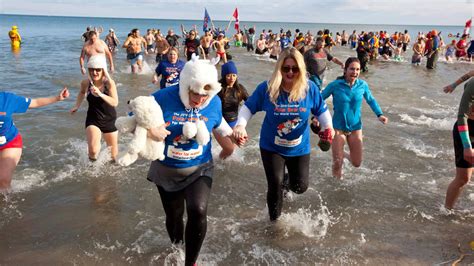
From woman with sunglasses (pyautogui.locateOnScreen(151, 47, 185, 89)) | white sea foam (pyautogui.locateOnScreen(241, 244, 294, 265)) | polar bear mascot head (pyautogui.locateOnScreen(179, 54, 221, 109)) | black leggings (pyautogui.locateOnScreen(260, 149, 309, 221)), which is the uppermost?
polar bear mascot head (pyautogui.locateOnScreen(179, 54, 221, 109))

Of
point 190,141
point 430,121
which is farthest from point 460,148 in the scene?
point 430,121

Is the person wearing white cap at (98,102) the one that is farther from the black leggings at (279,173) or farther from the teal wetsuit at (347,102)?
the teal wetsuit at (347,102)

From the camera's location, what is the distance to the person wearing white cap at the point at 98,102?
495 centimetres

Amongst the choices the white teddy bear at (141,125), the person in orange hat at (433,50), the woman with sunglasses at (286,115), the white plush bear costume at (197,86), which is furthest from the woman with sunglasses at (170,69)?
the person in orange hat at (433,50)

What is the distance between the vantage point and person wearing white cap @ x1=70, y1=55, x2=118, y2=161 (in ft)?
16.3

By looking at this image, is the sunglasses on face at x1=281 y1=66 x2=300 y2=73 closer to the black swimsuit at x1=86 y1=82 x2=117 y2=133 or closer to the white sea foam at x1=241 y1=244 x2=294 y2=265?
the white sea foam at x1=241 y1=244 x2=294 y2=265

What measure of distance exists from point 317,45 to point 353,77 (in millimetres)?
4556

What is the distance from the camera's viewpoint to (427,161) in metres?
6.58

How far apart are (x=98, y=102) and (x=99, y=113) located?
166mm

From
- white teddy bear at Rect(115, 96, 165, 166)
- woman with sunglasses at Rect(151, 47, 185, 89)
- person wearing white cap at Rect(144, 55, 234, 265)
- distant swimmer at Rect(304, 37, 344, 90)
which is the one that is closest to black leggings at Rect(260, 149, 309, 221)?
person wearing white cap at Rect(144, 55, 234, 265)

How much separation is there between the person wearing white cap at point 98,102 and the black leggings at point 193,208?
216 cm

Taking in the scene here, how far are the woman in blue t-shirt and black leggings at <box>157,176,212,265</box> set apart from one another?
2.16m

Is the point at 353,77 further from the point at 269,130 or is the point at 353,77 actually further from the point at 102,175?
the point at 102,175

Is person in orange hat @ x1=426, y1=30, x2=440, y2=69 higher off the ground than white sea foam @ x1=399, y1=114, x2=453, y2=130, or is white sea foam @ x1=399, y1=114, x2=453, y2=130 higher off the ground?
person in orange hat @ x1=426, y1=30, x2=440, y2=69
